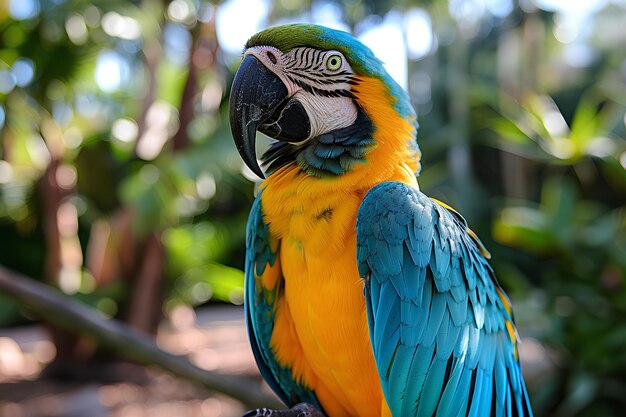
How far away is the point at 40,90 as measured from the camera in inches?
156

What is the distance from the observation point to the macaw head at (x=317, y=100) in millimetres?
1025

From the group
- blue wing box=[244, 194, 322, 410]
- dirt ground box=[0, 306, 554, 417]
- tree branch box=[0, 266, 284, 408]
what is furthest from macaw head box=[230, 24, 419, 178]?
dirt ground box=[0, 306, 554, 417]

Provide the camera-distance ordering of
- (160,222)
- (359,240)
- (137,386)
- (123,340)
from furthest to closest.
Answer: (137,386) → (160,222) → (123,340) → (359,240)

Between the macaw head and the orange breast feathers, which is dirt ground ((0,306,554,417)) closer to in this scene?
the orange breast feathers

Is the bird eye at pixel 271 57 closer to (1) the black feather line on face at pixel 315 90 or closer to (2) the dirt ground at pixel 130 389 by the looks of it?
(1) the black feather line on face at pixel 315 90

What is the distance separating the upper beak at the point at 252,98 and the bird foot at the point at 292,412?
0.52 meters

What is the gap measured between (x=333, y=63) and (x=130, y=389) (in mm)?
3723

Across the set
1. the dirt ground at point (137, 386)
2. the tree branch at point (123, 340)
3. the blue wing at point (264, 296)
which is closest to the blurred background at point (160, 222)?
the dirt ground at point (137, 386)

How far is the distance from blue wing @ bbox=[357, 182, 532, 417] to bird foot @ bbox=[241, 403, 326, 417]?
0.78 feet

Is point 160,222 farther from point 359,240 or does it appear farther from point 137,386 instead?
point 359,240

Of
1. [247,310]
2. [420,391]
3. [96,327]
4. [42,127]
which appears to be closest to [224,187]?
[42,127]

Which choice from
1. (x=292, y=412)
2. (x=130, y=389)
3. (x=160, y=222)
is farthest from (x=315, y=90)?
(x=130, y=389)

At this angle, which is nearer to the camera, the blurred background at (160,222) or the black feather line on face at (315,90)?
the black feather line on face at (315,90)

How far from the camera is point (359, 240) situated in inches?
40.1
